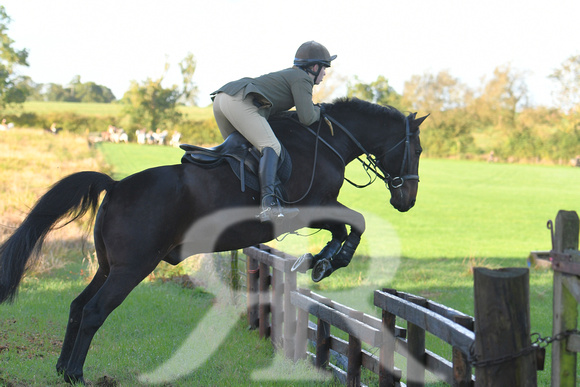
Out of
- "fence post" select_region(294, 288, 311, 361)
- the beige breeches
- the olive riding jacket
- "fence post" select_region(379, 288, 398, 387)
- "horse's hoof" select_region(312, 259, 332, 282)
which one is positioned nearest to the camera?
"fence post" select_region(379, 288, 398, 387)

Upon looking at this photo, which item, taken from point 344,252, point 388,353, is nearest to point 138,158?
point 344,252

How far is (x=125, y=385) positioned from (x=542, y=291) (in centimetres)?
948

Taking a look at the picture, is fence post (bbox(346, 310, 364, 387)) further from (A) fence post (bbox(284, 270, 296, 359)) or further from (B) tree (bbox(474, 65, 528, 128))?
(B) tree (bbox(474, 65, 528, 128))

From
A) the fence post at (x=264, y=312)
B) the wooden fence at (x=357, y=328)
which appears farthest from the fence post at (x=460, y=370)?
the fence post at (x=264, y=312)

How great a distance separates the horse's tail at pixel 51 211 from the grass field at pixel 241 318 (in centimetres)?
115

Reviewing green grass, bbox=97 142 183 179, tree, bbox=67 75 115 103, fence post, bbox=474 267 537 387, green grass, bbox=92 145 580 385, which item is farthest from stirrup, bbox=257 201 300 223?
tree, bbox=67 75 115 103

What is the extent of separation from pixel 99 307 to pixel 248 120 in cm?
209

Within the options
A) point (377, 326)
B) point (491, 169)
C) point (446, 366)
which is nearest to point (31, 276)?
point (377, 326)

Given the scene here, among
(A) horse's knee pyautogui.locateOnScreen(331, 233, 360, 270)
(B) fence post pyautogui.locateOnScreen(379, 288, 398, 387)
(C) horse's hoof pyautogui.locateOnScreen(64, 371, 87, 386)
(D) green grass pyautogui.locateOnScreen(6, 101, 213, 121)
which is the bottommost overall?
(C) horse's hoof pyautogui.locateOnScreen(64, 371, 87, 386)

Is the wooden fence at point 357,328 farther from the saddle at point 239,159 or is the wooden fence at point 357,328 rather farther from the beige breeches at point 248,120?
the beige breeches at point 248,120

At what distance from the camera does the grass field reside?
593 cm

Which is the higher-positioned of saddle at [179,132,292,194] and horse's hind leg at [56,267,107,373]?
saddle at [179,132,292,194]

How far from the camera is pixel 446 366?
13.6ft

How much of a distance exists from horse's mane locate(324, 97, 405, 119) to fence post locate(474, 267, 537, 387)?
3.10 m
